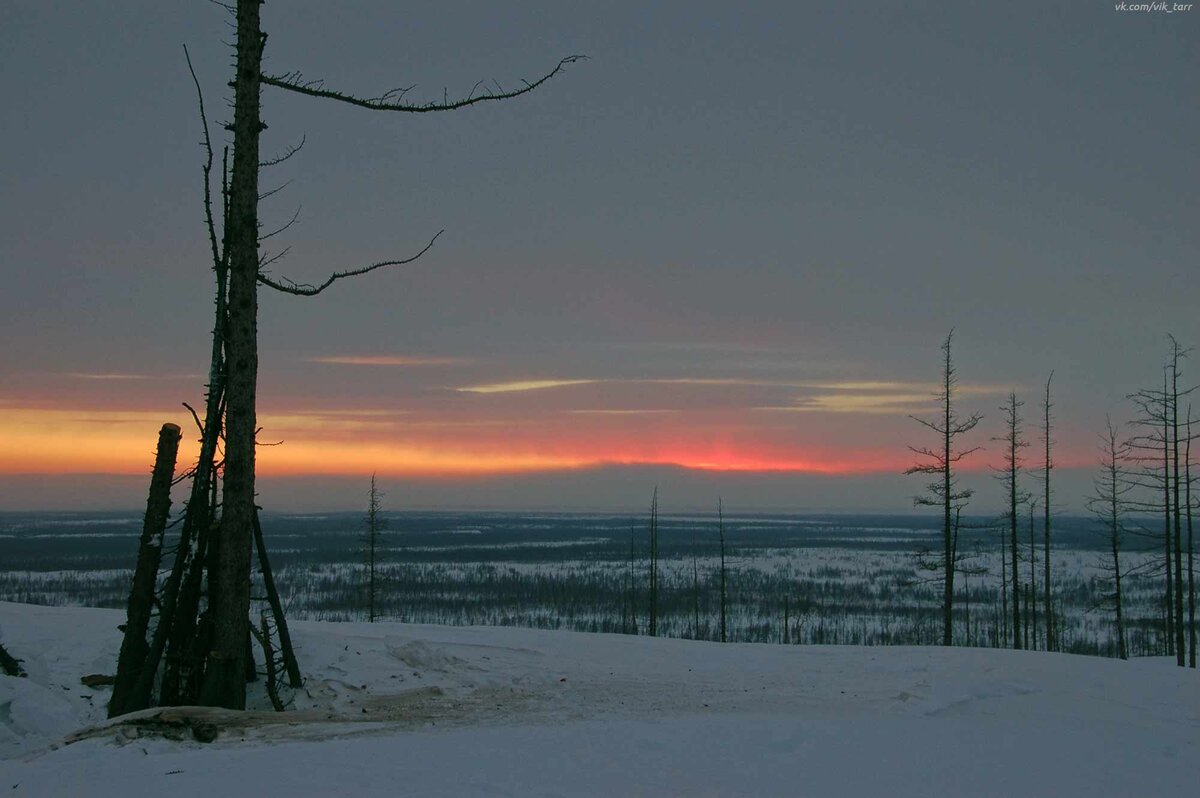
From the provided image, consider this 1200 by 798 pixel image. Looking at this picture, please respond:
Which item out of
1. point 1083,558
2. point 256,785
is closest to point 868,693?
point 256,785

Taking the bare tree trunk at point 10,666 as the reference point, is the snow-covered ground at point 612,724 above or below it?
below

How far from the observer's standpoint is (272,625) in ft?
39.6

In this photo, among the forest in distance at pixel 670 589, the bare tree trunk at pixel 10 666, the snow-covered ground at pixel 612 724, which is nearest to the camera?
the snow-covered ground at pixel 612 724

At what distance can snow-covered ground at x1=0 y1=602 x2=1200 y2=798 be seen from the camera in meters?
6.54

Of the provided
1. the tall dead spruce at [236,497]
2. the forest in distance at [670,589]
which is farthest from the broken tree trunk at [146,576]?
the forest in distance at [670,589]

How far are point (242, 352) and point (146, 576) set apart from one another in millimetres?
2825

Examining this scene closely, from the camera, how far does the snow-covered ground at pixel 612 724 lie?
6.54 metres

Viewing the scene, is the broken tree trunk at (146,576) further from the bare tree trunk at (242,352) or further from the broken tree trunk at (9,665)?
the broken tree trunk at (9,665)

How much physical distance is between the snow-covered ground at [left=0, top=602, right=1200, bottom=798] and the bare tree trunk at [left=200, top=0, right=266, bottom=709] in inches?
55.3

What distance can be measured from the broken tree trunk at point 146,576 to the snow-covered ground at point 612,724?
1.22 ft

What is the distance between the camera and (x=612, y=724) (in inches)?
340

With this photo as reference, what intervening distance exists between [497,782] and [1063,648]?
2209 inches

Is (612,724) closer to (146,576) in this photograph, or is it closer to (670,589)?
(146,576)

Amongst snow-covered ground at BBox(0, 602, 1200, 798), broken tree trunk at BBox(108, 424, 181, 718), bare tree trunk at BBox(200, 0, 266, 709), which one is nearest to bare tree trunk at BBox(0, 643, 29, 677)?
snow-covered ground at BBox(0, 602, 1200, 798)
